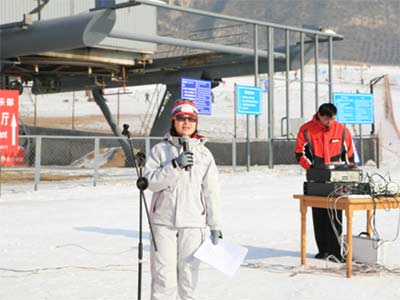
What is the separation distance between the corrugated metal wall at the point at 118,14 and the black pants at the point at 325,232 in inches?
778

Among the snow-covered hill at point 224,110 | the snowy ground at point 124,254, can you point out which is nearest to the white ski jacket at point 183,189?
the snowy ground at point 124,254

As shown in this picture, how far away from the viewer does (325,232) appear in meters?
8.10

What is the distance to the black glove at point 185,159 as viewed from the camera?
4.79m

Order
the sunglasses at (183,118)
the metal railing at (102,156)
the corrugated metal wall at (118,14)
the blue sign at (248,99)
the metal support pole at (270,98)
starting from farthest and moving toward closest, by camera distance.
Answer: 1. the metal support pole at (270,98)
2. the corrugated metal wall at (118,14)
3. the blue sign at (248,99)
4. the metal railing at (102,156)
5. the sunglasses at (183,118)

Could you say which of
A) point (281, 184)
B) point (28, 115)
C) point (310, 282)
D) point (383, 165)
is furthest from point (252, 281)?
point (28, 115)

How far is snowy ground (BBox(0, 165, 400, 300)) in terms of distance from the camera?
656 centimetres

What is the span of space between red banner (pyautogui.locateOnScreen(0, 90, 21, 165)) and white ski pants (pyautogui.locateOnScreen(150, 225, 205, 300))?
13.7 metres

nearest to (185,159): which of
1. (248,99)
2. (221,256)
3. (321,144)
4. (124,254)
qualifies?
(221,256)

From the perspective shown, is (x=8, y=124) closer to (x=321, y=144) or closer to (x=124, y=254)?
(x=124, y=254)

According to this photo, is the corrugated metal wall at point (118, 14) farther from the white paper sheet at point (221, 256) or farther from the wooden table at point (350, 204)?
the white paper sheet at point (221, 256)

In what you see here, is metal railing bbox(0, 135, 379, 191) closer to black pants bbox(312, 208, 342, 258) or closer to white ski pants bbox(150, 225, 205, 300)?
black pants bbox(312, 208, 342, 258)

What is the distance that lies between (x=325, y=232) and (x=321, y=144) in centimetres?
99

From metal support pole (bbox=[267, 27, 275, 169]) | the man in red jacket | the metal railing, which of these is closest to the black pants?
the man in red jacket

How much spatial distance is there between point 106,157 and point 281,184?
657 inches
